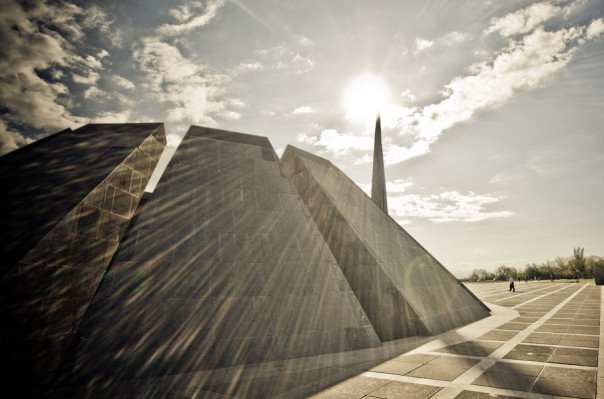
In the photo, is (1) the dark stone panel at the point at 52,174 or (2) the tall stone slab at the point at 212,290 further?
(1) the dark stone panel at the point at 52,174

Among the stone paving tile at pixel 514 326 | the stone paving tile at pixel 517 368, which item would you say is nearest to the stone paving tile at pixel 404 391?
the stone paving tile at pixel 517 368

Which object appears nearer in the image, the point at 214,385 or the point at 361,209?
→ the point at 214,385

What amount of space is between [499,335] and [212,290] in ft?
32.6

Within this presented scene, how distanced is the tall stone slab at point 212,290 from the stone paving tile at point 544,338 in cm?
504

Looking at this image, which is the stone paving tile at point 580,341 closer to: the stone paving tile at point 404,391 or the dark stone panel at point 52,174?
the stone paving tile at point 404,391

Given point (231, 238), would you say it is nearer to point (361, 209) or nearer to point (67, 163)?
point (67, 163)

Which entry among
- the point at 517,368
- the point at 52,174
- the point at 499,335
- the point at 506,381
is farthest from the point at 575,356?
the point at 52,174

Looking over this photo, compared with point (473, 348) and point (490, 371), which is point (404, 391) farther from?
point (473, 348)

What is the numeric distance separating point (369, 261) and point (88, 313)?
8999 millimetres

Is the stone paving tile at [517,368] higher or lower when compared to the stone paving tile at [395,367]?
higher

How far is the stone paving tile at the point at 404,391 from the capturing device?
477 centimetres

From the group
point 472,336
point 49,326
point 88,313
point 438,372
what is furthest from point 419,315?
point 49,326

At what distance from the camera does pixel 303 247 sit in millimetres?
9359

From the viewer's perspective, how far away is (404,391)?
196 inches
